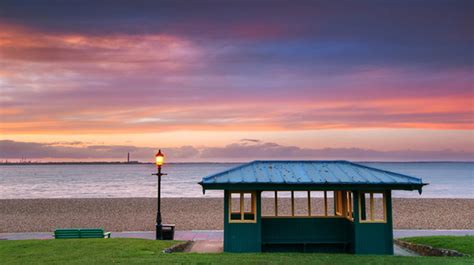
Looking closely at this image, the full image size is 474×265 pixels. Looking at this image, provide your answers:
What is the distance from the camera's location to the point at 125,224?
31266mm

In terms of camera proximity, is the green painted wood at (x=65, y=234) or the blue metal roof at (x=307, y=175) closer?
the blue metal roof at (x=307, y=175)

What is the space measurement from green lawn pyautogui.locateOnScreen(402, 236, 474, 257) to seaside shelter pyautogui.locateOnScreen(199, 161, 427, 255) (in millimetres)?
2270

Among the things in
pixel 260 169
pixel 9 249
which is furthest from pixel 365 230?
pixel 9 249

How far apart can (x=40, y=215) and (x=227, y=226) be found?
88.8 feet

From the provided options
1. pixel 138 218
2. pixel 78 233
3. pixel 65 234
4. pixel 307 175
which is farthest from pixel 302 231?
pixel 138 218

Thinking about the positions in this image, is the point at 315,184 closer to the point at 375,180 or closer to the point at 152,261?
the point at 375,180

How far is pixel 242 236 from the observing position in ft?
57.1

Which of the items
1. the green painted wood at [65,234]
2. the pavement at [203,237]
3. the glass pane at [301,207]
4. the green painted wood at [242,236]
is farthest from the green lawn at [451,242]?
the glass pane at [301,207]

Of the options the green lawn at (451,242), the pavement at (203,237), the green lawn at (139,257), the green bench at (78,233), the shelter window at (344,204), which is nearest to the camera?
the green lawn at (139,257)

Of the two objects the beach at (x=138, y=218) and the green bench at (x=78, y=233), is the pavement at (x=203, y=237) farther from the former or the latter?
the beach at (x=138, y=218)

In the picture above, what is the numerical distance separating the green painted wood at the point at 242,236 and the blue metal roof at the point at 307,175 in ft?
3.04

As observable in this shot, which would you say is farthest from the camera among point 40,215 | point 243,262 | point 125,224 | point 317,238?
point 40,215

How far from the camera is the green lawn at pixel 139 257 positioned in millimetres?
14289

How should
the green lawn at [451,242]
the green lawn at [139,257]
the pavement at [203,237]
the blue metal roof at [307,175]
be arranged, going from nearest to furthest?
the green lawn at [139,257] → the green lawn at [451,242] → the blue metal roof at [307,175] → the pavement at [203,237]
